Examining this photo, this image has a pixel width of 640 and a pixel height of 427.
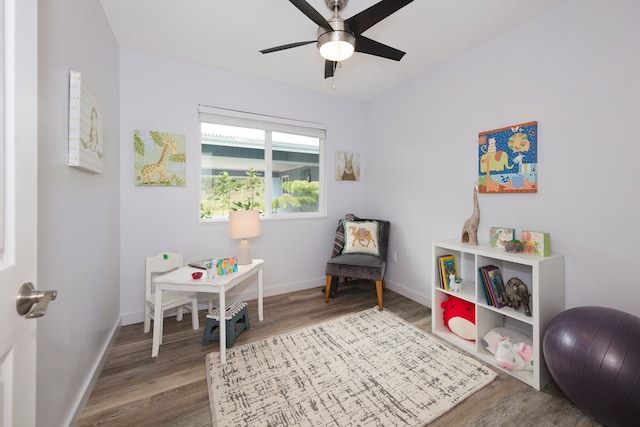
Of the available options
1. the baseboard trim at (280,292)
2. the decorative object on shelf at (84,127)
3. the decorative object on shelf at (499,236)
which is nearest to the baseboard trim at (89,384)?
the baseboard trim at (280,292)

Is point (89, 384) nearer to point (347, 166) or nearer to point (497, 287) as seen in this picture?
point (497, 287)

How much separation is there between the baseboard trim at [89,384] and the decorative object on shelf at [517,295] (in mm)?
2680

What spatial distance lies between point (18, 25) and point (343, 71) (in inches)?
101

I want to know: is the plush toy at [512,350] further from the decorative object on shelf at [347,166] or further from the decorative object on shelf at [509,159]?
the decorative object on shelf at [347,166]

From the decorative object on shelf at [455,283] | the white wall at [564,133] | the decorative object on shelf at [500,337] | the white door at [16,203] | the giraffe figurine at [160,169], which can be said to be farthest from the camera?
the giraffe figurine at [160,169]

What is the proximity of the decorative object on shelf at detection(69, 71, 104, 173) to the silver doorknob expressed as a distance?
972 mm

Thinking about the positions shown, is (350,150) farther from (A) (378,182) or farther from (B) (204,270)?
(B) (204,270)

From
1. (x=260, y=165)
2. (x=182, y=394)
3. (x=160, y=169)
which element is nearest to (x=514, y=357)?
(x=182, y=394)

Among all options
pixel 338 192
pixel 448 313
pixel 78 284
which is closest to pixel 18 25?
pixel 78 284

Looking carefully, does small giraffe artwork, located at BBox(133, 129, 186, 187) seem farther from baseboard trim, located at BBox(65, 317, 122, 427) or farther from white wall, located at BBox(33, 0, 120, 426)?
baseboard trim, located at BBox(65, 317, 122, 427)

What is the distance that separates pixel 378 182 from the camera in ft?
11.4

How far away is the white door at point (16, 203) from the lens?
59cm

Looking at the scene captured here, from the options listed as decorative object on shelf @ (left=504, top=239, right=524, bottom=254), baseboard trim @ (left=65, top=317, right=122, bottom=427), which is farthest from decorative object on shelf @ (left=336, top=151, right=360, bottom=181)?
baseboard trim @ (left=65, top=317, right=122, bottom=427)

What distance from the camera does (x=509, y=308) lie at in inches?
75.1
